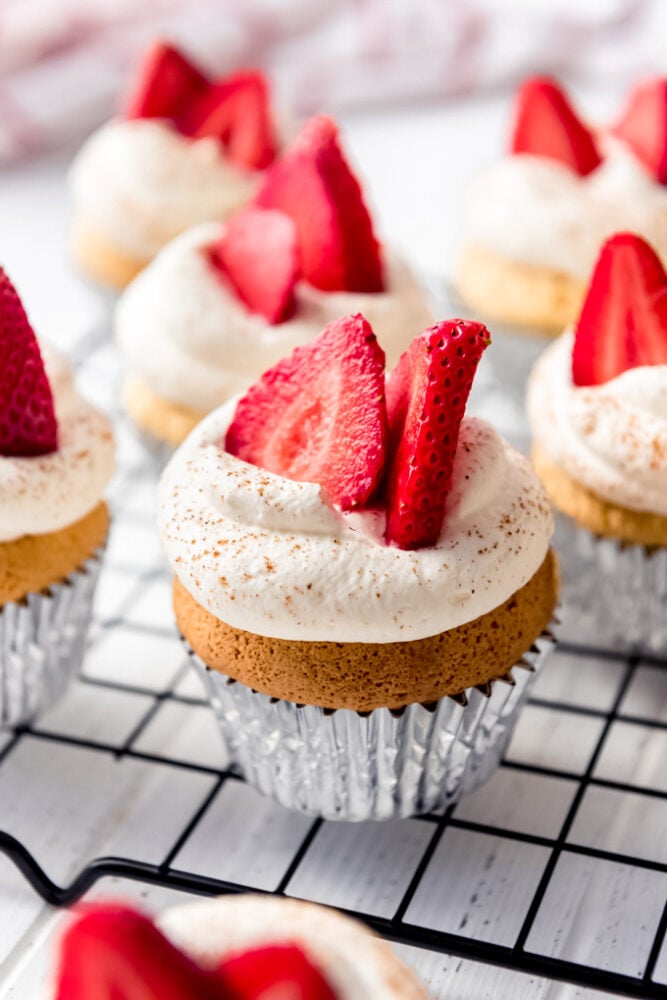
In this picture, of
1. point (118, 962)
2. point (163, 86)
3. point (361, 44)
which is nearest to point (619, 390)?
point (118, 962)

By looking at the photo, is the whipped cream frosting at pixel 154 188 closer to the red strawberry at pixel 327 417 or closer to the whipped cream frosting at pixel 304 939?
the red strawberry at pixel 327 417

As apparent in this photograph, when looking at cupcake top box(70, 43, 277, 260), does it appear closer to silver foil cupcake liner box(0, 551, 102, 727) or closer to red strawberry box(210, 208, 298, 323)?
red strawberry box(210, 208, 298, 323)

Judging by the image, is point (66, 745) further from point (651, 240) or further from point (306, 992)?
point (651, 240)

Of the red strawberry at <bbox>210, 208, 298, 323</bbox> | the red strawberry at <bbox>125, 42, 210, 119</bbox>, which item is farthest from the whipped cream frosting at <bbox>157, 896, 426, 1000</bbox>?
the red strawberry at <bbox>125, 42, 210, 119</bbox>

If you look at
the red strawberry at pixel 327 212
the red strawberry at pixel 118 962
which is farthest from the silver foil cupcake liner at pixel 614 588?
the red strawberry at pixel 118 962

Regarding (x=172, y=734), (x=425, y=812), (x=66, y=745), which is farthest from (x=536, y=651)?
(x=66, y=745)

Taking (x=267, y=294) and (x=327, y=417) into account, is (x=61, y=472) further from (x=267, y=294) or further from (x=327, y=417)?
(x=267, y=294)
